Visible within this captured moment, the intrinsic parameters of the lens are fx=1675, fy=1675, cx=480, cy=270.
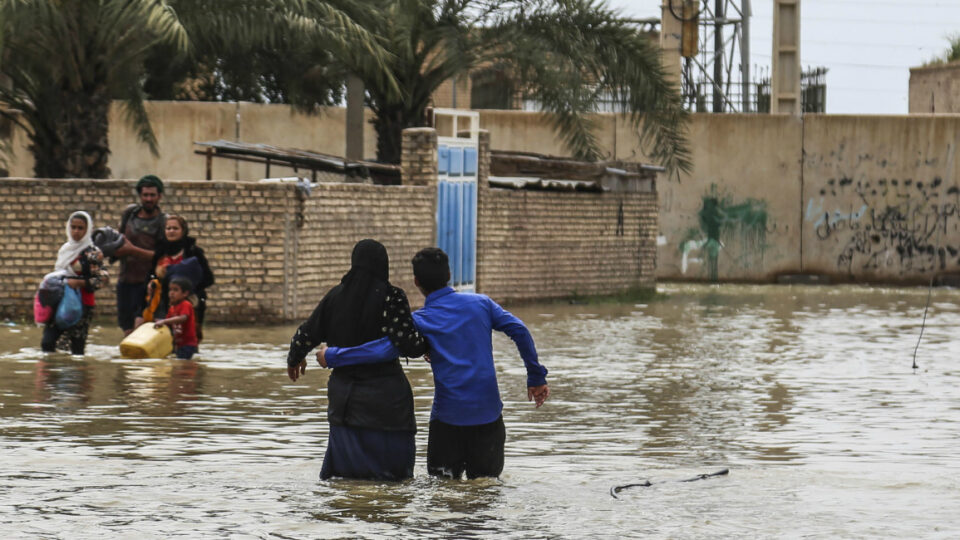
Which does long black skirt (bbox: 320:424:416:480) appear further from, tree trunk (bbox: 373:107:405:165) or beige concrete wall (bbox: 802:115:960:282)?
beige concrete wall (bbox: 802:115:960:282)

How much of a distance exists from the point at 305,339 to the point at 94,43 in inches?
484

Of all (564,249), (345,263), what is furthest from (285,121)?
(345,263)

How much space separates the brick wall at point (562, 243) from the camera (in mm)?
23578

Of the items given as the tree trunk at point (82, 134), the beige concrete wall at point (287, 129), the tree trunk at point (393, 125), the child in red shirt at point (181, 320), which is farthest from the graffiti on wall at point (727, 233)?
the child in red shirt at point (181, 320)

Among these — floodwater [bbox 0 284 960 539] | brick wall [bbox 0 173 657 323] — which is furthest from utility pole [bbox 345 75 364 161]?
floodwater [bbox 0 284 960 539]

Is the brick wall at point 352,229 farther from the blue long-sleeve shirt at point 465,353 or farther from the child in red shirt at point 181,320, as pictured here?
the blue long-sleeve shirt at point 465,353

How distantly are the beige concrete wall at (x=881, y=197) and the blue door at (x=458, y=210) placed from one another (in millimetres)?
9070

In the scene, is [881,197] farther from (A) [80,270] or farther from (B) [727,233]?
(A) [80,270]

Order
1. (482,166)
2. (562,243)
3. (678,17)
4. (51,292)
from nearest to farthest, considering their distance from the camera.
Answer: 1. (51,292)
2. (482,166)
3. (562,243)
4. (678,17)

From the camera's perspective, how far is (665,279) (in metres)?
30.5

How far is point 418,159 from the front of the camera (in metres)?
21.8

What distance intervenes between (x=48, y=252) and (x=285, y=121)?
10798 mm

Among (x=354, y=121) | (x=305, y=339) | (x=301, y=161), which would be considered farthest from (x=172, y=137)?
(x=305, y=339)

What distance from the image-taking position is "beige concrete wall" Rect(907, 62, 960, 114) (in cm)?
3572
